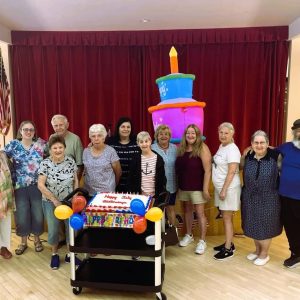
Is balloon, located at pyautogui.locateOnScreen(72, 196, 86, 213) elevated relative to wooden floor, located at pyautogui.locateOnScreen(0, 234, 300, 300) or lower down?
elevated

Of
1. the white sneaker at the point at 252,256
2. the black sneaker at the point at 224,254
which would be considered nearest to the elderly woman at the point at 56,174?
the black sneaker at the point at 224,254

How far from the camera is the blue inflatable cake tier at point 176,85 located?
282cm

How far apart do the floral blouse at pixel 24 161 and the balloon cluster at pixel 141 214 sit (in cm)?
111

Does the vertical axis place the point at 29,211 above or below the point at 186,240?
above

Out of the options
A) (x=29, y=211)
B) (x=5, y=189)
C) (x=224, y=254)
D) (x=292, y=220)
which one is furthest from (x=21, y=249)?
(x=292, y=220)

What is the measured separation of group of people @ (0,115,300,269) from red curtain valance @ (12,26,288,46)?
1508 mm

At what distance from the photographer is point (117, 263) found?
7.77 feet

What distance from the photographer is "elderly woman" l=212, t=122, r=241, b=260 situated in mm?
2559

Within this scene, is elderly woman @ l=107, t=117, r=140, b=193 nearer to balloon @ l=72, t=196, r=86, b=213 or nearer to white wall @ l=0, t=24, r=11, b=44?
balloon @ l=72, t=196, r=86, b=213

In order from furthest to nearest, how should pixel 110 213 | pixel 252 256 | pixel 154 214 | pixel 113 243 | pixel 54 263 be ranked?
pixel 252 256 → pixel 54 263 → pixel 113 243 → pixel 110 213 → pixel 154 214

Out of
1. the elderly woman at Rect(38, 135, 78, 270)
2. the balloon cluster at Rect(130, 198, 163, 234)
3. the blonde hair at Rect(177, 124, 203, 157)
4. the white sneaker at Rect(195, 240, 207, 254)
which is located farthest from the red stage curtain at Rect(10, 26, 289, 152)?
the balloon cluster at Rect(130, 198, 163, 234)

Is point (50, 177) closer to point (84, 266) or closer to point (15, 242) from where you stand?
point (84, 266)

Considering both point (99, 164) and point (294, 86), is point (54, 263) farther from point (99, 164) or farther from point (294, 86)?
point (294, 86)

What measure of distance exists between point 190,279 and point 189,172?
83 cm
